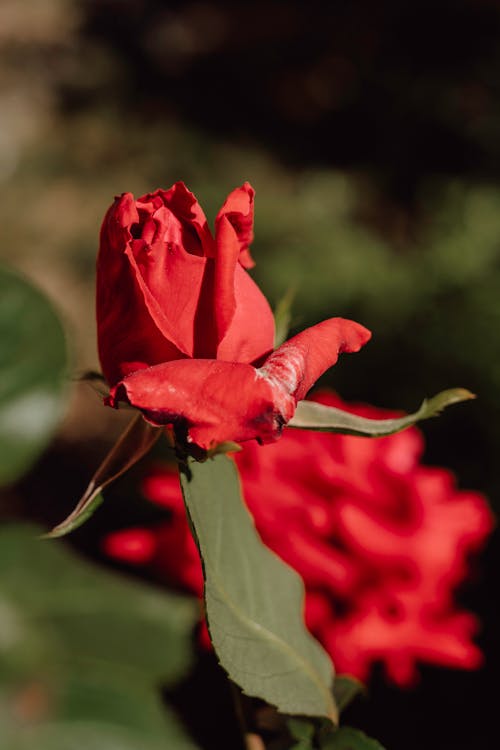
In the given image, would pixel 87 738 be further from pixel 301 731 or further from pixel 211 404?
pixel 211 404

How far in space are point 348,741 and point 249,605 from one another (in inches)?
3.3

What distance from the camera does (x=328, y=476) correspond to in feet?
2.07

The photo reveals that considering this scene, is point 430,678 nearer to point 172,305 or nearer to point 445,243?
point 172,305

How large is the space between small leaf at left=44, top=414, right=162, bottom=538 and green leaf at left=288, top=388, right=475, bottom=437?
63mm

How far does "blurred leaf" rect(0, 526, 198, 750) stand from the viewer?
1.45ft

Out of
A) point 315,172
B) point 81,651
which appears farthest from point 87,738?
point 315,172

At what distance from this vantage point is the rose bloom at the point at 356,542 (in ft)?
1.98

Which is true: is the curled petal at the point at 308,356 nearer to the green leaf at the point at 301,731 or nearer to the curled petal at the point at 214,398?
the curled petal at the point at 214,398

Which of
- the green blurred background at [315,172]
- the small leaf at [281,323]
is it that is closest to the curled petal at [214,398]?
the small leaf at [281,323]

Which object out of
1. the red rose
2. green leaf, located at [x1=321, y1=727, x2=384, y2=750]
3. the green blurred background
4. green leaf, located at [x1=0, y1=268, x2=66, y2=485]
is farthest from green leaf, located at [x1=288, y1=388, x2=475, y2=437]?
the green blurred background

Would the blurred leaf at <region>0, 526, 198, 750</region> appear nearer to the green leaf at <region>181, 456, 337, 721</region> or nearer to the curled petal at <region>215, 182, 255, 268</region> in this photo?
the green leaf at <region>181, 456, 337, 721</region>

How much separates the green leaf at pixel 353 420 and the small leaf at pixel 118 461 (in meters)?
0.06

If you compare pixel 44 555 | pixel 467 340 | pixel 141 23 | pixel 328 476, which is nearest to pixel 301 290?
pixel 467 340

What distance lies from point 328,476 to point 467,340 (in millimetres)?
711
